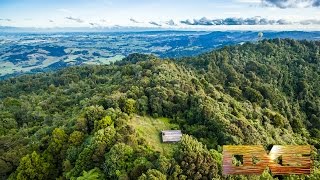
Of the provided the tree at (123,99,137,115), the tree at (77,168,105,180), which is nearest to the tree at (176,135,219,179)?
the tree at (77,168,105,180)

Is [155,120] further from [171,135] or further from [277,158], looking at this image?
[277,158]

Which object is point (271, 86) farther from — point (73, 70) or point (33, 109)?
point (73, 70)

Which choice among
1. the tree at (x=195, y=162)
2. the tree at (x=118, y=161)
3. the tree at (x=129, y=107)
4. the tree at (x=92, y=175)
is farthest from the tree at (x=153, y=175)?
the tree at (x=129, y=107)

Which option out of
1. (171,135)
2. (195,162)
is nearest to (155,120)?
(171,135)

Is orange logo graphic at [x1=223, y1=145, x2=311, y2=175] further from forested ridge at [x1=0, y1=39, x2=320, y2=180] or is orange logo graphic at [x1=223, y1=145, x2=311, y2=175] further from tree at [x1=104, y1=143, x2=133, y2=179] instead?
tree at [x1=104, y1=143, x2=133, y2=179]

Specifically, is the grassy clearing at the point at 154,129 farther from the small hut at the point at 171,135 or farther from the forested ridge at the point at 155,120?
the small hut at the point at 171,135

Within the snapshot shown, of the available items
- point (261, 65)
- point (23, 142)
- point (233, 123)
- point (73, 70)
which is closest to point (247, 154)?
point (233, 123)
